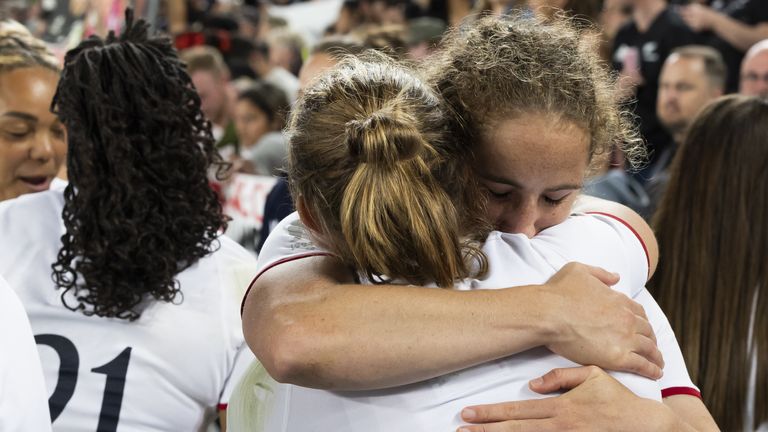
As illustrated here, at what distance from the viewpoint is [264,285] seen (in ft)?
5.07

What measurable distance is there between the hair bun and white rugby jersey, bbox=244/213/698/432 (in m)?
0.24

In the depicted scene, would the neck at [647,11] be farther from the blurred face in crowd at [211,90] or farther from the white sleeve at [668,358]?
the white sleeve at [668,358]

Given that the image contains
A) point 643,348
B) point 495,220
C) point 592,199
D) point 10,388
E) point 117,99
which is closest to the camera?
point 10,388

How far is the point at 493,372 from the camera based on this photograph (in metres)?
1.45

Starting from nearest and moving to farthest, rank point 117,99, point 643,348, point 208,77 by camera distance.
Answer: point 643,348 < point 117,99 < point 208,77

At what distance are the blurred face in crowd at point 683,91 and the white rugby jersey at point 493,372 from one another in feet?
11.9

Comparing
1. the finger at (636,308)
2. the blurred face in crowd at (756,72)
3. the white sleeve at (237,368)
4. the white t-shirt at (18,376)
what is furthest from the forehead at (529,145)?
the blurred face in crowd at (756,72)

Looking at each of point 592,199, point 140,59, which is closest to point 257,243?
point 140,59

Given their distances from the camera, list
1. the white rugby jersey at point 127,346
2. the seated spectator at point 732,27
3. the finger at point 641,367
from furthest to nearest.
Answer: the seated spectator at point 732,27 → the white rugby jersey at point 127,346 → the finger at point 641,367

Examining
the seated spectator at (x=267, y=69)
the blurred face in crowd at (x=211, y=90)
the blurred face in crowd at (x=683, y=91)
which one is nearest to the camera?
the blurred face in crowd at (x=683, y=91)

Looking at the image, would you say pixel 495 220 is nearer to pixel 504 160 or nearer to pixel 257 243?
pixel 504 160

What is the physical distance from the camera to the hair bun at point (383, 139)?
4.50ft

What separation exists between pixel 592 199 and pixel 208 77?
15.4 feet

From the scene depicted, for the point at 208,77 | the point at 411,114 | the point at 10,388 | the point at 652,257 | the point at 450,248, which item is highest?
the point at 411,114
